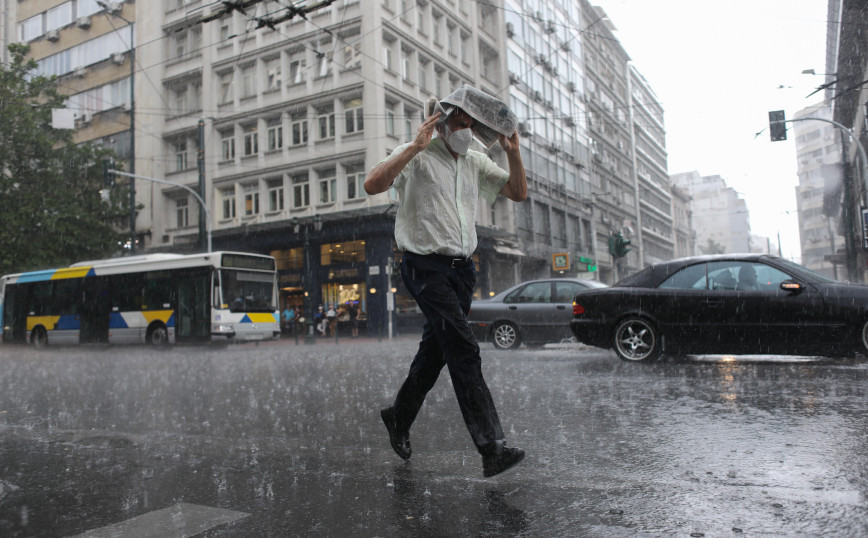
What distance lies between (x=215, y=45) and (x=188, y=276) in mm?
16048

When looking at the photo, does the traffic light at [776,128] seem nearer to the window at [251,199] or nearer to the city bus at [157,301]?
the city bus at [157,301]

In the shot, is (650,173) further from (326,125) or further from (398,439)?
(398,439)

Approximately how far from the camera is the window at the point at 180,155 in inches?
1336

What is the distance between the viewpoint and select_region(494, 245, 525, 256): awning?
33.0 metres

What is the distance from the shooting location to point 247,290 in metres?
20.9

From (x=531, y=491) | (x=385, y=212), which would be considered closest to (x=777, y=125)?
(x=385, y=212)

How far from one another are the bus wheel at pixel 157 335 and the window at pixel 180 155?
49.0 feet

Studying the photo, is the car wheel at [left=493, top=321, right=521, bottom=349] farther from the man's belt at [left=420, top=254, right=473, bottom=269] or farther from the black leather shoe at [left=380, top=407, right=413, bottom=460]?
the man's belt at [left=420, top=254, right=473, bottom=269]

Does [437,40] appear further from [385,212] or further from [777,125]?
[777,125]

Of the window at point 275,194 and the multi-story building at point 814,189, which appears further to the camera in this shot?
the multi-story building at point 814,189

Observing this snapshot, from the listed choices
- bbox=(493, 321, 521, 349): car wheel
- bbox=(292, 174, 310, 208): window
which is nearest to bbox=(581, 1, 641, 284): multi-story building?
bbox=(292, 174, 310, 208): window

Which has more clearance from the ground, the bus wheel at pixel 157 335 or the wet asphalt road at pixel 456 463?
the bus wheel at pixel 157 335

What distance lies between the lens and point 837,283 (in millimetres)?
7508

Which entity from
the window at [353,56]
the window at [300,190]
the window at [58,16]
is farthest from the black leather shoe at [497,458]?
the window at [58,16]
